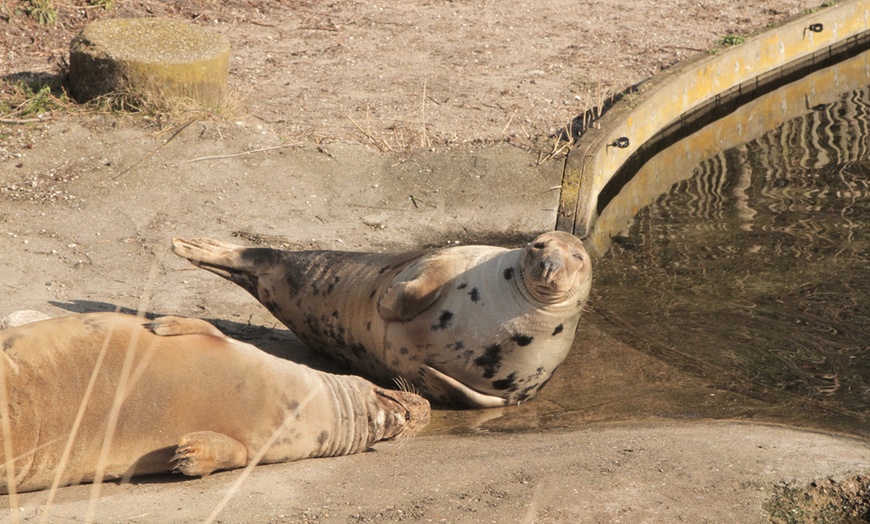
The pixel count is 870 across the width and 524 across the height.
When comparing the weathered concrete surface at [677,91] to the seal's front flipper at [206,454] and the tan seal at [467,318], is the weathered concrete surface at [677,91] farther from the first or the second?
the seal's front flipper at [206,454]

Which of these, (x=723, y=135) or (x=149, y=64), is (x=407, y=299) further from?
(x=723, y=135)

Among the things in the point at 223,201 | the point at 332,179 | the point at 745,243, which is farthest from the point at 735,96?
the point at 223,201

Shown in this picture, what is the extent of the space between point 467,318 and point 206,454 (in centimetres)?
163

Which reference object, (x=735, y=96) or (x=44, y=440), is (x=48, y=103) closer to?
(x=44, y=440)

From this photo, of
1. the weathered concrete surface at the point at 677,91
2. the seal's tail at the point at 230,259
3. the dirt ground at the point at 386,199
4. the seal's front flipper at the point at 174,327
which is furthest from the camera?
the weathered concrete surface at the point at 677,91

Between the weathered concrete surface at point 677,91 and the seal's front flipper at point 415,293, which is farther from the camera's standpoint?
the weathered concrete surface at point 677,91

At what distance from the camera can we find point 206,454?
4.61 meters

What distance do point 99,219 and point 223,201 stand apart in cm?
86

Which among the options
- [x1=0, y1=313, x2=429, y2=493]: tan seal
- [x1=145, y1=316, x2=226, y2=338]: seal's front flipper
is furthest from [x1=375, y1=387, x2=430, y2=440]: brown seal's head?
[x1=145, y1=316, x2=226, y2=338]: seal's front flipper

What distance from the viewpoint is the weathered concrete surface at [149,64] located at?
838 cm

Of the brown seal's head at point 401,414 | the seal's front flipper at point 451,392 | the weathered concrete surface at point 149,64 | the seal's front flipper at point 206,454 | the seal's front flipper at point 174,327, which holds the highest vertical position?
the weathered concrete surface at point 149,64

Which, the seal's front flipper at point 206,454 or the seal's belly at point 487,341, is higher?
the seal's belly at point 487,341

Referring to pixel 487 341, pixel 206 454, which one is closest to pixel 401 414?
pixel 487 341

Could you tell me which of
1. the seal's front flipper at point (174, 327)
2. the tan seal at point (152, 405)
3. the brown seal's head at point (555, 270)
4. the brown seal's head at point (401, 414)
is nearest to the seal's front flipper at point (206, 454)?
the tan seal at point (152, 405)
